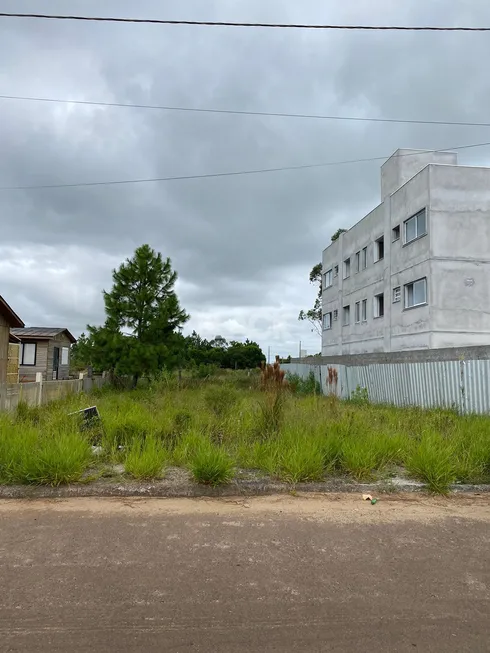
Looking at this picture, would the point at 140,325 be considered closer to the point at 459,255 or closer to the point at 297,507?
the point at 459,255

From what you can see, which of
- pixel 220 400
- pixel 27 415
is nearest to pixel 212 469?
pixel 220 400

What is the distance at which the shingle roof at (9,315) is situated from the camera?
67.8 feet

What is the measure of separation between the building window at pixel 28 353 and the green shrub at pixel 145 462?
31495 mm

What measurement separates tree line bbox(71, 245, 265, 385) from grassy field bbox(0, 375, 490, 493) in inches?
560

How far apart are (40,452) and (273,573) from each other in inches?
132

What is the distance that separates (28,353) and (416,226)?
1097 inches

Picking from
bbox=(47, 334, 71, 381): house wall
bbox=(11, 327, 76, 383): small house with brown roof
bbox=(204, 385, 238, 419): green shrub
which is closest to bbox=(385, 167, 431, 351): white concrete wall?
bbox=(204, 385, 238, 419): green shrub

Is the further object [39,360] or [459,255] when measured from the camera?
[39,360]

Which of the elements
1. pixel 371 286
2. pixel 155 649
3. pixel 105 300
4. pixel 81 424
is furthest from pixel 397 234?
pixel 155 649

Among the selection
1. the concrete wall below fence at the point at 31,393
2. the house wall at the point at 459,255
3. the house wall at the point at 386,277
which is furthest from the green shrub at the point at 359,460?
the house wall at the point at 386,277

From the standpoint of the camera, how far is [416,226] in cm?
2162

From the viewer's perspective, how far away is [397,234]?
78.8 ft

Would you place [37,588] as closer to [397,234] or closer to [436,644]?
[436,644]

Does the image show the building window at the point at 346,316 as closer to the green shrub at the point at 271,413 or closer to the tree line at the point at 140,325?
the tree line at the point at 140,325
